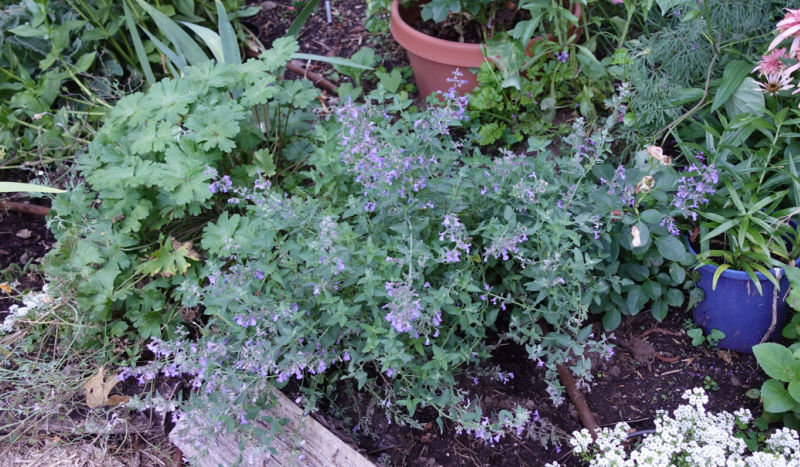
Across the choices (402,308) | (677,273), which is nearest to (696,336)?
(677,273)

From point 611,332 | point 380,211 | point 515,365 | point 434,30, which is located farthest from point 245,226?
point 434,30

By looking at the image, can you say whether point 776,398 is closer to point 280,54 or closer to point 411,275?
point 411,275

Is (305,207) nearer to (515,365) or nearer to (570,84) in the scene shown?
(515,365)

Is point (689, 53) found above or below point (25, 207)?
above

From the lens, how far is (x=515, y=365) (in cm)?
217

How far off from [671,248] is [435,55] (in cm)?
138

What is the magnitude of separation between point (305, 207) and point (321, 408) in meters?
0.70

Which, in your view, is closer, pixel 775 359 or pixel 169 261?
A: pixel 775 359

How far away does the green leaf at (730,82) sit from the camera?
7.18 feet

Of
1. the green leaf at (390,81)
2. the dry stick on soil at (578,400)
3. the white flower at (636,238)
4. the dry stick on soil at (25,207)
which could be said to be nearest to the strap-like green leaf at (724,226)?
the white flower at (636,238)

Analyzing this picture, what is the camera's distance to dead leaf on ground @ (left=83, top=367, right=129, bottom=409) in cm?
217

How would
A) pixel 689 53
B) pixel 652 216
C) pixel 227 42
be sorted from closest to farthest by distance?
pixel 652 216, pixel 689 53, pixel 227 42

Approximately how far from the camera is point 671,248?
1.97 meters

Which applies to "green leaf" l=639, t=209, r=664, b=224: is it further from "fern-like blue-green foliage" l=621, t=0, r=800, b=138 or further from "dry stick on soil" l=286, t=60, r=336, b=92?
"dry stick on soil" l=286, t=60, r=336, b=92
